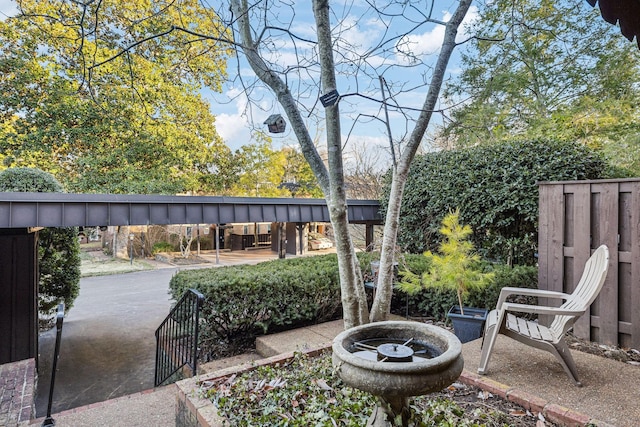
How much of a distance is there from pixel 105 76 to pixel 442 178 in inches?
443

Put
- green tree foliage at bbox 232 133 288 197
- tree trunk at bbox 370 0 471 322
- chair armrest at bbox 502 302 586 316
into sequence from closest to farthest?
chair armrest at bbox 502 302 586 316 < tree trunk at bbox 370 0 471 322 < green tree foliage at bbox 232 133 288 197

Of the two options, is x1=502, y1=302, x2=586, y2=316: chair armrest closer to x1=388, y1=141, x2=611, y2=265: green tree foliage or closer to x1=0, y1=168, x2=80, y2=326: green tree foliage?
x1=388, y1=141, x2=611, y2=265: green tree foliage

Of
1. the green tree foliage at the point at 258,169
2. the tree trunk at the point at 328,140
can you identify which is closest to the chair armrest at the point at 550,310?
the tree trunk at the point at 328,140

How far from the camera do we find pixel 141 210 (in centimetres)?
427

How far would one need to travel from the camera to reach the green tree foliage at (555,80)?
7.45 m

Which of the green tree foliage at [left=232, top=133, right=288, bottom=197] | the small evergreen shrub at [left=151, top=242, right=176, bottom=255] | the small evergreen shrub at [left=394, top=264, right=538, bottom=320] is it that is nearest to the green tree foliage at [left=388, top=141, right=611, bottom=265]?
the small evergreen shrub at [left=394, top=264, right=538, bottom=320]

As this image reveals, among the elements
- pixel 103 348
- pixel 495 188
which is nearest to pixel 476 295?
pixel 495 188

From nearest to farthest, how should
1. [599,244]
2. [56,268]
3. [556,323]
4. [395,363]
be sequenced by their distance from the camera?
[395,363]
[556,323]
[599,244]
[56,268]

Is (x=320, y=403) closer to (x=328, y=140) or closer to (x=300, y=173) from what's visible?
(x=328, y=140)

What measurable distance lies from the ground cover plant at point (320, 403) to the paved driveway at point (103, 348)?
2535mm

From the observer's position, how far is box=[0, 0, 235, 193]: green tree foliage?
998 centimetres

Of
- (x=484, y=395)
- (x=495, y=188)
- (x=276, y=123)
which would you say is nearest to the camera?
(x=484, y=395)

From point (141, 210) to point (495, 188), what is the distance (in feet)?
16.8

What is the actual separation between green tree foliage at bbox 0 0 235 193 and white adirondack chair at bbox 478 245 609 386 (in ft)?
32.2
